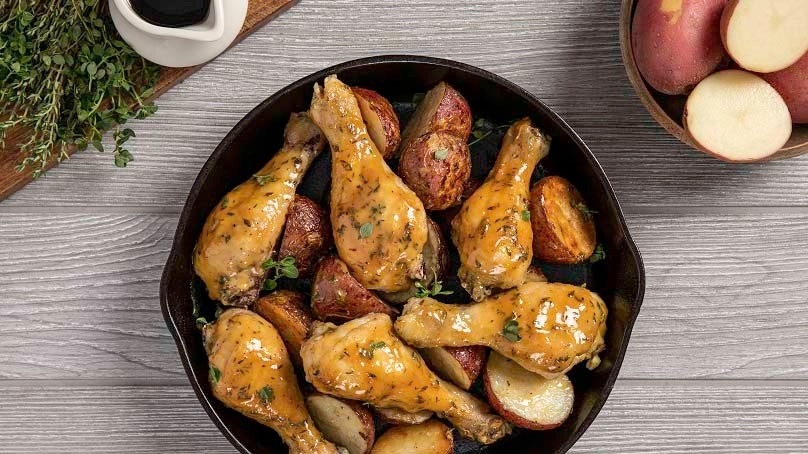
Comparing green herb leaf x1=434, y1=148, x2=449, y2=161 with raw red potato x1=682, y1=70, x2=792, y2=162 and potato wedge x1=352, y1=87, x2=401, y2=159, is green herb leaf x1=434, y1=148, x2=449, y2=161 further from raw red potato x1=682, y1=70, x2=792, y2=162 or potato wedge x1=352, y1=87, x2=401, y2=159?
raw red potato x1=682, y1=70, x2=792, y2=162

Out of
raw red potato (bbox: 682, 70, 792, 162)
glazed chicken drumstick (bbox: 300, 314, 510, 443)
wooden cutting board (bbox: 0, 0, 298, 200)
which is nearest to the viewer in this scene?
glazed chicken drumstick (bbox: 300, 314, 510, 443)

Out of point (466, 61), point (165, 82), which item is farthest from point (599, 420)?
point (165, 82)

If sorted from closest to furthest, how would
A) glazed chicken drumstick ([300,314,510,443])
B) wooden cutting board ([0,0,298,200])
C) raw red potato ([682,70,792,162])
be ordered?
glazed chicken drumstick ([300,314,510,443]), raw red potato ([682,70,792,162]), wooden cutting board ([0,0,298,200])

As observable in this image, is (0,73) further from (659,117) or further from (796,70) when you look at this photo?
(796,70)

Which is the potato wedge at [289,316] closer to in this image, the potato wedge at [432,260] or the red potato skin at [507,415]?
the potato wedge at [432,260]

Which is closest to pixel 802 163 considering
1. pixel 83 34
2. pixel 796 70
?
pixel 796 70

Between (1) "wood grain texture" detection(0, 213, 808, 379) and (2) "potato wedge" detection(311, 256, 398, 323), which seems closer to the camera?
(2) "potato wedge" detection(311, 256, 398, 323)

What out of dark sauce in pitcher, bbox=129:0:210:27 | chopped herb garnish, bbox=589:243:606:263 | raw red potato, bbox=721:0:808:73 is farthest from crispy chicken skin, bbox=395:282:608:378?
dark sauce in pitcher, bbox=129:0:210:27
